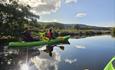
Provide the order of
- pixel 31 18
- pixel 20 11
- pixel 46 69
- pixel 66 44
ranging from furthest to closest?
pixel 31 18
pixel 20 11
pixel 66 44
pixel 46 69

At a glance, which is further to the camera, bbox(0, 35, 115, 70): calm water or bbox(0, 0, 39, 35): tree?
bbox(0, 0, 39, 35): tree

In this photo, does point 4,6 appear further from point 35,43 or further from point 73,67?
point 73,67

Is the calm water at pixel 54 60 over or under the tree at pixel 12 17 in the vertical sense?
under

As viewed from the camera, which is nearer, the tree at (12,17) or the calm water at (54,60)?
the calm water at (54,60)

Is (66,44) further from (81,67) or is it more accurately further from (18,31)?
(81,67)

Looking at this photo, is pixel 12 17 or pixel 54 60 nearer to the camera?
pixel 54 60

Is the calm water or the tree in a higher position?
the tree

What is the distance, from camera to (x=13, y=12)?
39.7 metres

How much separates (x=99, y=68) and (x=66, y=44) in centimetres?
1935

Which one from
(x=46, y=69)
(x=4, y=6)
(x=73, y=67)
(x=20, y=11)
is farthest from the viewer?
(x=20, y=11)

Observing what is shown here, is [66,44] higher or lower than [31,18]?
lower

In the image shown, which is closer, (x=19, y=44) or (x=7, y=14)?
(x=19, y=44)

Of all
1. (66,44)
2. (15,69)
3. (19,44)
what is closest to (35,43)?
(19,44)

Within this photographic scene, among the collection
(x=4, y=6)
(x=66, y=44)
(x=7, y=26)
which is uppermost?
(x=4, y=6)
